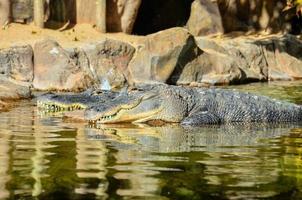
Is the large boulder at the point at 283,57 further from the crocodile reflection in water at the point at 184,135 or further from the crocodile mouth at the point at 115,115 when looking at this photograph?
the crocodile mouth at the point at 115,115

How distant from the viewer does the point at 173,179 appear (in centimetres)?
493

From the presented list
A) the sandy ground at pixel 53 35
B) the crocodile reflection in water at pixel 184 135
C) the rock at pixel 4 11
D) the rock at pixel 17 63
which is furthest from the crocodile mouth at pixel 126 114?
the rock at pixel 4 11

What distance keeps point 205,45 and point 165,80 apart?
2859 mm

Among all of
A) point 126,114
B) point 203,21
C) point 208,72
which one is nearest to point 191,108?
point 126,114

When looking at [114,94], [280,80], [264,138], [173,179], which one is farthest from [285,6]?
[173,179]

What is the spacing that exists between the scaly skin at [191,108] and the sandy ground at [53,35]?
7645mm

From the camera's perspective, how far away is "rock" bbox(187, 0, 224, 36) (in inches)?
901

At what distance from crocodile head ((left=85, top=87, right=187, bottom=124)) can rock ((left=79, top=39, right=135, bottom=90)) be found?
6318 mm

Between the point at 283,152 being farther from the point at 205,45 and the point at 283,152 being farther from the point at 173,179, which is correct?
the point at 205,45

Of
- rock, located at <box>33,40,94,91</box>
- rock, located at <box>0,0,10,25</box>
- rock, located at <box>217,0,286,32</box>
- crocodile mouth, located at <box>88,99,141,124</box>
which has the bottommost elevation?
crocodile mouth, located at <box>88,99,141,124</box>

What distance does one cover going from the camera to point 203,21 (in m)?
23.0

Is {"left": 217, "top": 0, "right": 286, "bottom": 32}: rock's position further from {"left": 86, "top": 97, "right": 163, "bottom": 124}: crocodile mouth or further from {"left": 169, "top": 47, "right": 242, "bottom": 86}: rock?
{"left": 86, "top": 97, "right": 163, "bottom": 124}: crocodile mouth

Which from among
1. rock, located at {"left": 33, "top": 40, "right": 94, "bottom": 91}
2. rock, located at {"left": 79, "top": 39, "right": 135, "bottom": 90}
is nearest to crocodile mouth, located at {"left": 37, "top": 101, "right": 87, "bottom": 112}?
rock, located at {"left": 33, "top": 40, "right": 94, "bottom": 91}

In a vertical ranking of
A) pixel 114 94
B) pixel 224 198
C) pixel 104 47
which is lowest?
pixel 224 198
